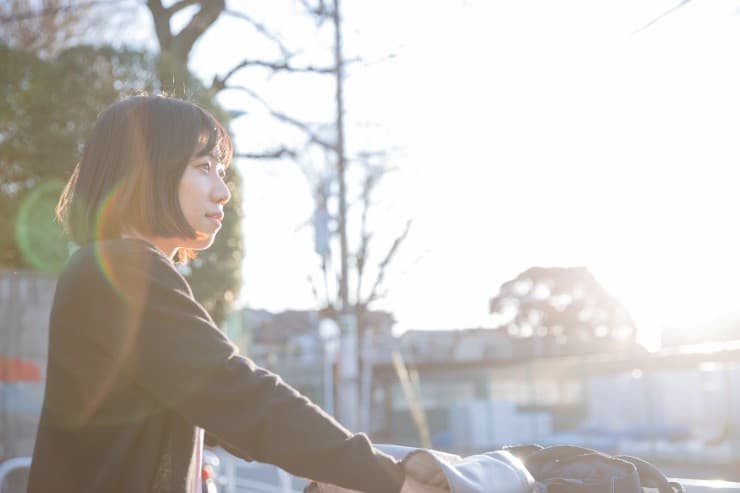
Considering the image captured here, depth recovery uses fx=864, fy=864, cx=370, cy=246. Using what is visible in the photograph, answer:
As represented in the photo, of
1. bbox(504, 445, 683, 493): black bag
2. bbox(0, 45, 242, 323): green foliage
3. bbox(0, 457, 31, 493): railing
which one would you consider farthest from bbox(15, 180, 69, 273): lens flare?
bbox(504, 445, 683, 493): black bag

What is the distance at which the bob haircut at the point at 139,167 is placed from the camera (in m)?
1.55

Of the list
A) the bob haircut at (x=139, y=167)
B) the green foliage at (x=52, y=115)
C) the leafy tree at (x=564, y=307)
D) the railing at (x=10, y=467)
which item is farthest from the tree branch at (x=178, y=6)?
the leafy tree at (x=564, y=307)

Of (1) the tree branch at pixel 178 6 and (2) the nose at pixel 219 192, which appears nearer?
(2) the nose at pixel 219 192

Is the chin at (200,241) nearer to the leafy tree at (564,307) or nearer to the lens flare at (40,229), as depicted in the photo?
the lens flare at (40,229)

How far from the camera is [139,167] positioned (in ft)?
5.10

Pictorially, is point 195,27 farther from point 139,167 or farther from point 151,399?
point 151,399

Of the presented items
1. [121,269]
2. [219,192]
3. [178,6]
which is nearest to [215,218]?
[219,192]

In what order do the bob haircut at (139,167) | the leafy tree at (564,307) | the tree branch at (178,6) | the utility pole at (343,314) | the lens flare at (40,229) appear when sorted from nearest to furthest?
the bob haircut at (139,167), the lens flare at (40,229), the tree branch at (178,6), the utility pole at (343,314), the leafy tree at (564,307)

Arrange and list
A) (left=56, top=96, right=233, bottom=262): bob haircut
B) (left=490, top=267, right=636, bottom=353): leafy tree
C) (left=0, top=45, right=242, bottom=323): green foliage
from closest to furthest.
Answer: (left=56, top=96, right=233, bottom=262): bob haircut < (left=0, top=45, right=242, bottom=323): green foliage < (left=490, top=267, right=636, bottom=353): leafy tree

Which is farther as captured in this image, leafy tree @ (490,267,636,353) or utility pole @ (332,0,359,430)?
leafy tree @ (490,267,636,353)

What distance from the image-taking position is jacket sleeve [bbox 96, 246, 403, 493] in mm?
1272

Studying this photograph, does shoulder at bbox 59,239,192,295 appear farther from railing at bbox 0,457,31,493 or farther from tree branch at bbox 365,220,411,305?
tree branch at bbox 365,220,411,305

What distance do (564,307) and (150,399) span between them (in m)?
57.7

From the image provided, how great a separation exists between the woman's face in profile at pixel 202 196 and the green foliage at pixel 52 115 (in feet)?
23.6
